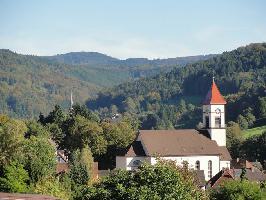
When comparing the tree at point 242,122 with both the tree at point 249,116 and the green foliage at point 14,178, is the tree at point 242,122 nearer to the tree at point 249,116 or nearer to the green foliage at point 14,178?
the tree at point 249,116

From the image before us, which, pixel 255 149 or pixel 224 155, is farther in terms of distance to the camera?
pixel 255 149

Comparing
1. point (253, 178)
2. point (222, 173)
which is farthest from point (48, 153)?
point (253, 178)

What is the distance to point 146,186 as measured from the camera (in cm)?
2394

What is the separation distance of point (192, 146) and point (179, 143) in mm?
1302

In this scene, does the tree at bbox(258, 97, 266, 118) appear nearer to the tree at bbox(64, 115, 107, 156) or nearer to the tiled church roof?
the tree at bbox(64, 115, 107, 156)

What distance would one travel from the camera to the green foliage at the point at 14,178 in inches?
1794

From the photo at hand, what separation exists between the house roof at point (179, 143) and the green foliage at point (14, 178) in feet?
64.5

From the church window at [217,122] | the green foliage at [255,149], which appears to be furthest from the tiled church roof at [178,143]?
the green foliage at [255,149]

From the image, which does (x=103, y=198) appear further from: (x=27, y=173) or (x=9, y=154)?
(x=9, y=154)

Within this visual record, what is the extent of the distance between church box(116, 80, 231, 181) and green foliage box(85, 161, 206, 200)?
1549 inches

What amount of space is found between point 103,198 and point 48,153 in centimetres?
2760

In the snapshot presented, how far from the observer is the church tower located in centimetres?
6900

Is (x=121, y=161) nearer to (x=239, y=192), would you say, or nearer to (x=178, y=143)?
(x=178, y=143)

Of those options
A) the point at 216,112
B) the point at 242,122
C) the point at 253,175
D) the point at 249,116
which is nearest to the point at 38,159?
the point at 253,175
